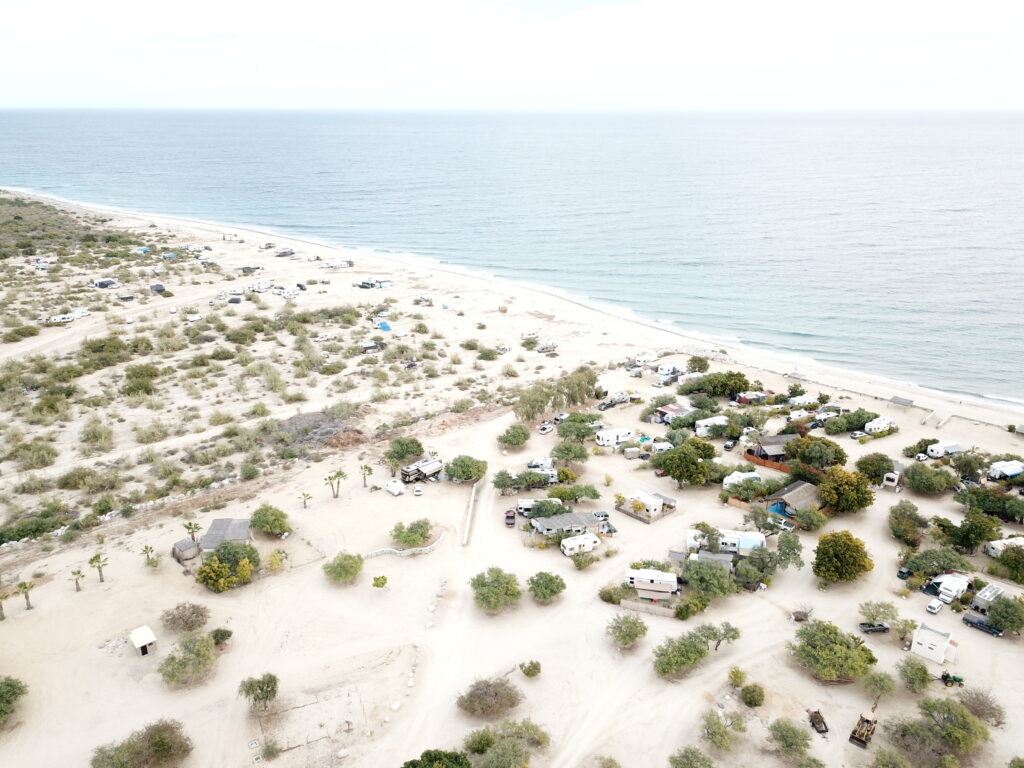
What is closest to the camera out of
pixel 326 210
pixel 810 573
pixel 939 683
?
pixel 939 683

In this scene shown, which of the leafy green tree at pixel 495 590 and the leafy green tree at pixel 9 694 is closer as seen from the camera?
the leafy green tree at pixel 9 694

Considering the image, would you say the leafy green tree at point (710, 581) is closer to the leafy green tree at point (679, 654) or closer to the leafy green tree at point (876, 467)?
the leafy green tree at point (679, 654)

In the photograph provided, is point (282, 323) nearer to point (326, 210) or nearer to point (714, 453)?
point (714, 453)

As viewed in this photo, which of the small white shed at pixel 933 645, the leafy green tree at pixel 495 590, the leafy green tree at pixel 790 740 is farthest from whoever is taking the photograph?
the leafy green tree at pixel 495 590

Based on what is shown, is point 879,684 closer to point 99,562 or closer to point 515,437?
point 515,437

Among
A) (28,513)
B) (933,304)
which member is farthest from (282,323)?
(933,304)

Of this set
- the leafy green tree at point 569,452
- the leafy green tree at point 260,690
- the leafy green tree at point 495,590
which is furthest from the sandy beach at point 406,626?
the leafy green tree at point 569,452
